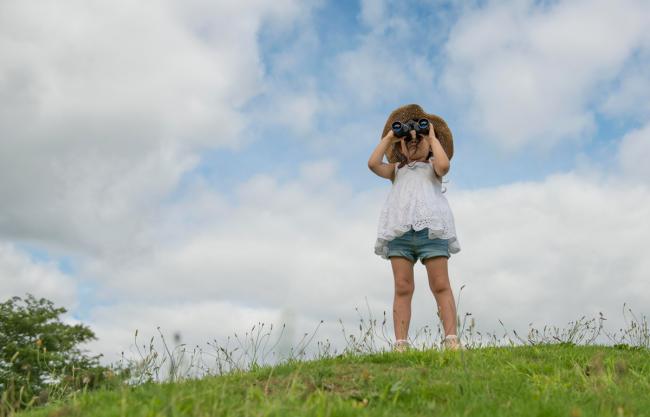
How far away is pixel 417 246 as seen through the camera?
24.2 feet

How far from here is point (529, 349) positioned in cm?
717

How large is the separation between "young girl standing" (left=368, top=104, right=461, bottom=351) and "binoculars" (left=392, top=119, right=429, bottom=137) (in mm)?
25

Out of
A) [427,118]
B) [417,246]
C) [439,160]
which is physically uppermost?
[427,118]

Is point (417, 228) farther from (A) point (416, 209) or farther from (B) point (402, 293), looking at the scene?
(B) point (402, 293)

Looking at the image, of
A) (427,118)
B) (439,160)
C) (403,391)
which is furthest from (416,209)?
(403,391)

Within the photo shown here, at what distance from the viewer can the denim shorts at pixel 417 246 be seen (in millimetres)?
7266

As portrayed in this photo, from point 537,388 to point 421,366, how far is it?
985mm

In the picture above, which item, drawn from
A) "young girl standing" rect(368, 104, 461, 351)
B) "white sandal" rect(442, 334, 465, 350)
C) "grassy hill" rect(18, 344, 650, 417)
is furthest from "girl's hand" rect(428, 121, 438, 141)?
"grassy hill" rect(18, 344, 650, 417)

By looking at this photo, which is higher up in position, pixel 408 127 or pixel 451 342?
pixel 408 127

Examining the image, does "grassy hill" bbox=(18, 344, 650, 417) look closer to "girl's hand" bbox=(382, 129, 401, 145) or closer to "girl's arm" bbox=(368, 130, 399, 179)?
"girl's arm" bbox=(368, 130, 399, 179)

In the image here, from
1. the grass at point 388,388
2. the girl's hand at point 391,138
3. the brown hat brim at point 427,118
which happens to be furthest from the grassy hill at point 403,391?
the brown hat brim at point 427,118

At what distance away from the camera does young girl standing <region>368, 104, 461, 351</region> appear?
7.24 meters

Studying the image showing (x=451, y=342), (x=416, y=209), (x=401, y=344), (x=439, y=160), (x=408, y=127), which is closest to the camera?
(x=451, y=342)

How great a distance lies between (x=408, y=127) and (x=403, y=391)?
3877mm
